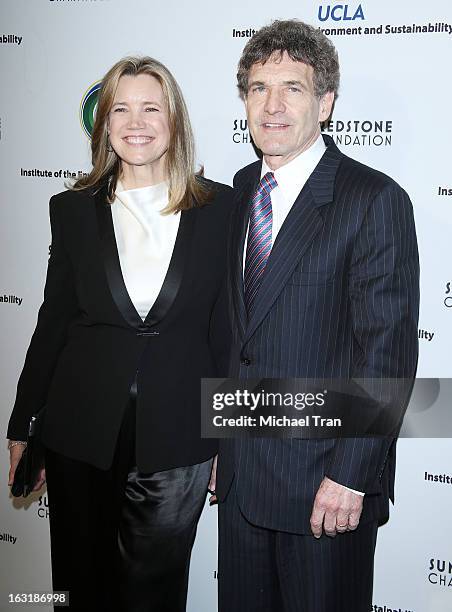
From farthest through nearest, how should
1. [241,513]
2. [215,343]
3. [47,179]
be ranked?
[47,179] → [215,343] → [241,513]

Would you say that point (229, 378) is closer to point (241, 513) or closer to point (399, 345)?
point (241, 513)

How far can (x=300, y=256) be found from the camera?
1845mm

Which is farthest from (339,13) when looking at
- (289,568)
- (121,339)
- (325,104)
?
(289,568)

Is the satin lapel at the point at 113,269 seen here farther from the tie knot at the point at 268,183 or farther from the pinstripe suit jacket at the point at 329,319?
the tie knot at the point at 268,183

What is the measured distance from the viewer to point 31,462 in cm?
228

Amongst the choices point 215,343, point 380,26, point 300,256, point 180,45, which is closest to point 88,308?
point 215,343

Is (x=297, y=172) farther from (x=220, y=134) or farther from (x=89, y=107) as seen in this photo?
(x=89, y=107)

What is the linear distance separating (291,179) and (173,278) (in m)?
0.41

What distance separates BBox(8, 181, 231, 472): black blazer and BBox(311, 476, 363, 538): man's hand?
1.43 feet

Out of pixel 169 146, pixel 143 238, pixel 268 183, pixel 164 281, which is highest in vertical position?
pixel 169 146

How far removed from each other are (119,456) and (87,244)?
1.98 ft

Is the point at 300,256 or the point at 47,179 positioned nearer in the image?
the point at 300,256

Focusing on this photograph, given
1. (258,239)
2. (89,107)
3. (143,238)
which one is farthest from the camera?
(89,107)

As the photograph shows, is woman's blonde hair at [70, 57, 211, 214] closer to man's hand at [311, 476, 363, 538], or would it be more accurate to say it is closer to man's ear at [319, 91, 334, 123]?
man's ear at [319, 91, 334, 123]
